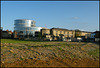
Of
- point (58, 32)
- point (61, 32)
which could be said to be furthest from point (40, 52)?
point (61, 32)

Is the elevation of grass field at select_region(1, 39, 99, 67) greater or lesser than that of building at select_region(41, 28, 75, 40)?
lesser

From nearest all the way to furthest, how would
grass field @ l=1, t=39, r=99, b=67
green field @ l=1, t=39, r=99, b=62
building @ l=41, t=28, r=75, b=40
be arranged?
grass field @ l=1, t=39, r=99, b=67
green field @ l=1, t=39, r=99, b=62
building @ l=41, t=28, r=75, b=40

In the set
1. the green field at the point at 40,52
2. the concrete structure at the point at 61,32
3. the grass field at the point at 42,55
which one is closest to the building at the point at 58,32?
the concrete structure at the point at 61,32

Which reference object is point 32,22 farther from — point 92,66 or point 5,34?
point 92,66

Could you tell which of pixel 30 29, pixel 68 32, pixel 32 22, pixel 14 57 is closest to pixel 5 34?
pixel 30 29

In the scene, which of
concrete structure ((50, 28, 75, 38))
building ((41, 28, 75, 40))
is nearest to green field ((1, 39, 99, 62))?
building ((41, 28, 75, 40))

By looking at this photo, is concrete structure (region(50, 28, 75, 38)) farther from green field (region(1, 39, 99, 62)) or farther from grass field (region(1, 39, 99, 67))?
grass field (region(1, 39, 99, 67))

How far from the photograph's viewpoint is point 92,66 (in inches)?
467

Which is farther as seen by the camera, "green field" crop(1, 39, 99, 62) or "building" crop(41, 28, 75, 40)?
"building" crop(41, 28, 75, 40)

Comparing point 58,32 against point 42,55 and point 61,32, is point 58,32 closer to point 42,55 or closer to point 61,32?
point 61,32

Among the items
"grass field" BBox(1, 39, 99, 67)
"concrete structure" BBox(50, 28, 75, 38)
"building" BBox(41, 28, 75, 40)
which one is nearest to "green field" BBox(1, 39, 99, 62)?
"grass field" BBox(1, 39, 99, 67)

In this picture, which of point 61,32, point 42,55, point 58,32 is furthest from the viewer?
point 61,32

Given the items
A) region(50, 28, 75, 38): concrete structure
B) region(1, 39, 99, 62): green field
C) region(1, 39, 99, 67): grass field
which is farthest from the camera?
region(50, 28, 75, 38): concrete structure

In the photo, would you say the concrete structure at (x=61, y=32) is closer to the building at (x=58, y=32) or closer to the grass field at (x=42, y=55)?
the building at (x=58, y=32)
